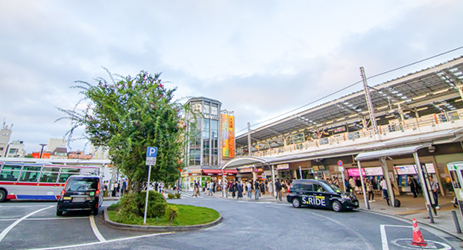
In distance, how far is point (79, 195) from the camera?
8688 millimetres

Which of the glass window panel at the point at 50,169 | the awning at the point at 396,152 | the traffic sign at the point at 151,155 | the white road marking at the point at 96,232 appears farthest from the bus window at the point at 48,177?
the awning at the point at 396,152

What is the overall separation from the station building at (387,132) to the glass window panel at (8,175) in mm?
18384

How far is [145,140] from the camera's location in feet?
26.7

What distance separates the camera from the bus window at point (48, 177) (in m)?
14.2

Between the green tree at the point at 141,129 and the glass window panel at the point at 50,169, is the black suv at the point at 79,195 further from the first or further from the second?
the glass window panel at the point at 50,169

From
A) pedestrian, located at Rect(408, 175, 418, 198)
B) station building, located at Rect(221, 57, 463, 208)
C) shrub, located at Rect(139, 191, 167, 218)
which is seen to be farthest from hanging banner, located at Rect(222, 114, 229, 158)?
shrub, located at Rect(139, 191, 167, 218)

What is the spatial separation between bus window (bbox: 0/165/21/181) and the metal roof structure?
87.2ft

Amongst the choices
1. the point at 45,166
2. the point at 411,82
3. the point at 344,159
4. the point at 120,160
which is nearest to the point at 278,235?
the point at 120,160

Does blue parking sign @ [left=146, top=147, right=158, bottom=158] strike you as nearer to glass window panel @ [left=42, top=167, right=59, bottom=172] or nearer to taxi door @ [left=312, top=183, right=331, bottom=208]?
taxi door @ [left=312, top=183, right=331, bottom=208]

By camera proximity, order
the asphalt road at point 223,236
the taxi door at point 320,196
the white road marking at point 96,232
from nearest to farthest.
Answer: the asphalt road at point 223,236 → the white road marking at point 96,232 → the taxi door at point 320,196

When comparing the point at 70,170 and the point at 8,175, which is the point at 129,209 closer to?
the point at 70,170

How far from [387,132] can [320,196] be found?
10.6 meters

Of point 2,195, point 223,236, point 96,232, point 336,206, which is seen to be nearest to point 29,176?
point 2,195

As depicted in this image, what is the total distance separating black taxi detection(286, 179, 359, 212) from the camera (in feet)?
36.7
